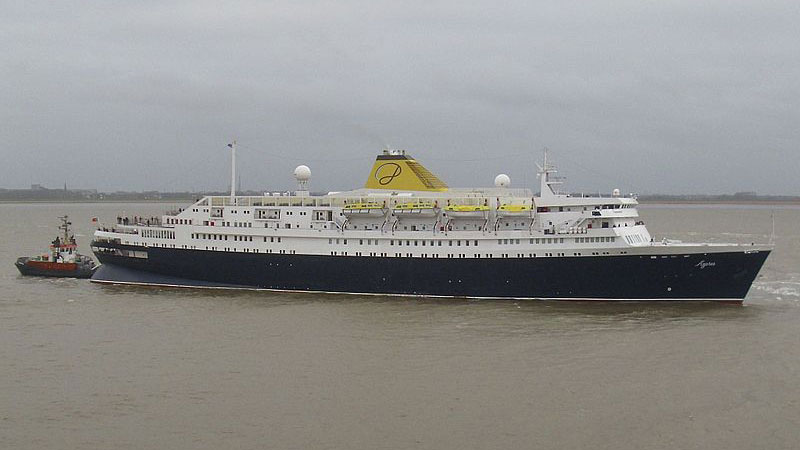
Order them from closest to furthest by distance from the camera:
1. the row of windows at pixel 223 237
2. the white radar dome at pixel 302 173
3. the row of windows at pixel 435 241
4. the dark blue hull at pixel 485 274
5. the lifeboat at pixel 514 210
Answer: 1. the dark blue hull at pixel 485 274
2. the row of windows at pixel 435 241
3. the lifeboat at pixel 514 210
4. the row of windows at pixel 223 237
5. the white radar dome at pixel 302 173

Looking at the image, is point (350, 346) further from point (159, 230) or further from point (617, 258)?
point (159, 230)

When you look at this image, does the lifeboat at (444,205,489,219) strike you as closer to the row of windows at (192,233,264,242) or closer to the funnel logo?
the funnel logo

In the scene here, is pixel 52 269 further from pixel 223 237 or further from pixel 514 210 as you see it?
pixel 514 210

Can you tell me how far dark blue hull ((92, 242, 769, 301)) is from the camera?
2472 centimetres

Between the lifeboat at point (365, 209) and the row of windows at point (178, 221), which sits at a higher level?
the lifeboat at point (365, 209)

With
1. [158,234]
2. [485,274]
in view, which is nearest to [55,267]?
[158,234]

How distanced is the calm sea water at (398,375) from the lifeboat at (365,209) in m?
3.54

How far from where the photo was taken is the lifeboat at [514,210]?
86.8 ft

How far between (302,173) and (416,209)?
627 centimetres

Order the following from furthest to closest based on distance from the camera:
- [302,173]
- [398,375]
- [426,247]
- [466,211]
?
[302,173] → [466,211] → [426,247] → [398,375]

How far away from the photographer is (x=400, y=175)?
29797 millimetres

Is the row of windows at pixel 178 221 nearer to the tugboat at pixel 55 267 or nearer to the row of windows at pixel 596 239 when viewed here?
the tugboat at pixel 55 267

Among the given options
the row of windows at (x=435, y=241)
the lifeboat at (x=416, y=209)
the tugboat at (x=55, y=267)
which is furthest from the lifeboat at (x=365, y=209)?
the tugboat at (x=55, y=267)

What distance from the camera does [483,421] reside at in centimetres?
1398
